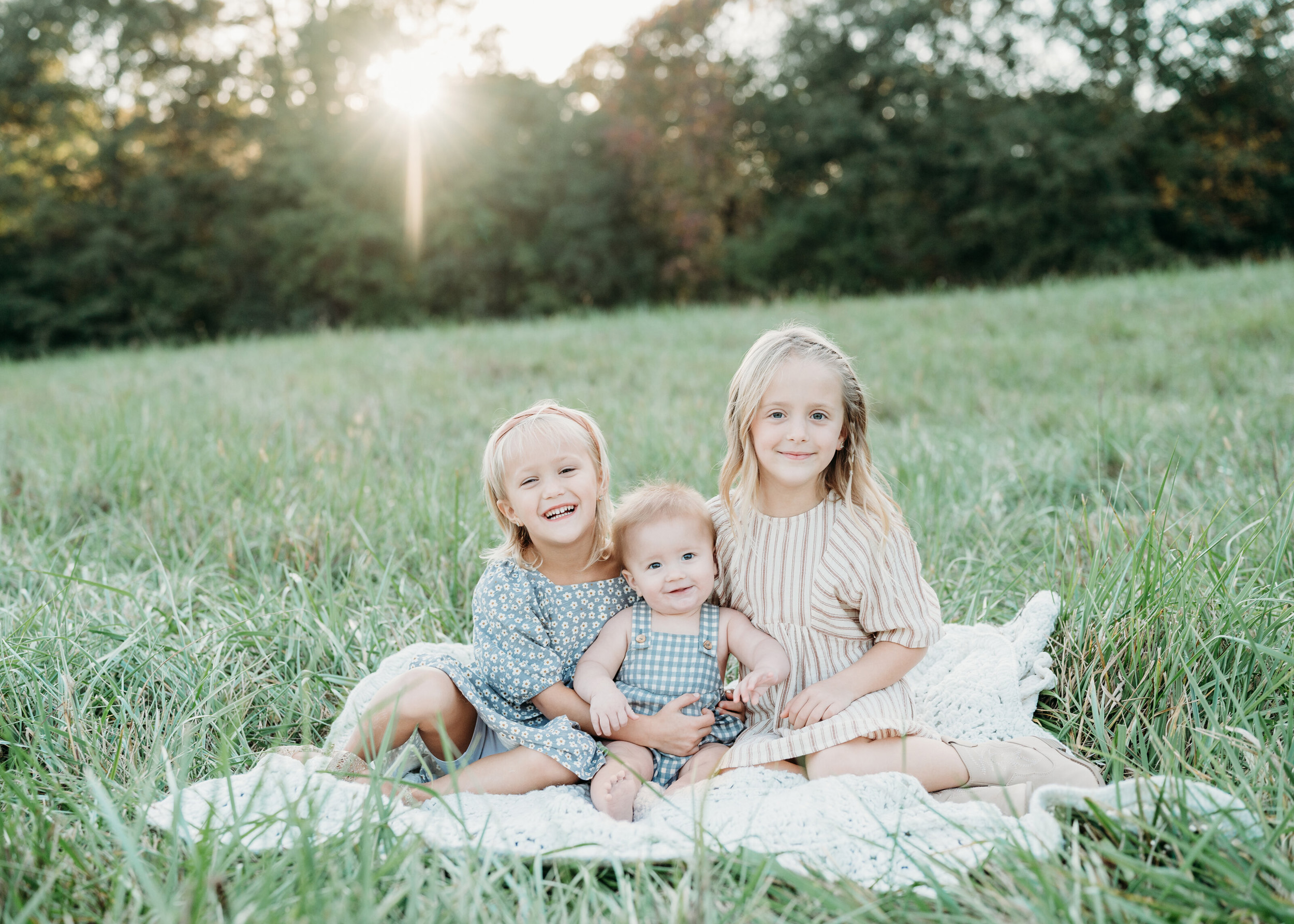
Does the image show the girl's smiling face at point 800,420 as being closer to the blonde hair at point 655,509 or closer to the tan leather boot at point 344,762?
the blonde hair at point 655,509

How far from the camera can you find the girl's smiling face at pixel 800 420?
6.71ft

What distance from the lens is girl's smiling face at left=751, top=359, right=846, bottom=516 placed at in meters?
2.04

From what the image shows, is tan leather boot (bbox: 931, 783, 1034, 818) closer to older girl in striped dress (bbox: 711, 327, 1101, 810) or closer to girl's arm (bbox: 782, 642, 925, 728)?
older girl in striped dress (bbox: 711, 327, 1101, 810)

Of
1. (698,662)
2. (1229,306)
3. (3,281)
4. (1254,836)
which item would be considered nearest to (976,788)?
(1254,836)

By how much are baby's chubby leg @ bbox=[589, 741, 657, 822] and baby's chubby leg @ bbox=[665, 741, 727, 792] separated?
3.1 inches

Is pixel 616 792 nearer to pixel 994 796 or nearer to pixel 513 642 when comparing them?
pixel 513 642

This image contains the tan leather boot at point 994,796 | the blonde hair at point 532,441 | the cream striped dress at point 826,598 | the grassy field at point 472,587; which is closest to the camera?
the grassy field at point 472,587

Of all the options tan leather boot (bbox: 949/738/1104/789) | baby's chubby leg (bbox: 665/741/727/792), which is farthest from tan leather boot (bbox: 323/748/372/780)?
tan leather boot (bbox: 949/738/1104/789)

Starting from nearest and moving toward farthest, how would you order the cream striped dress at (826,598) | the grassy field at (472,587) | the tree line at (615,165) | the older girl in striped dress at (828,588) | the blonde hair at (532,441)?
the grassy field at (472,587), the older girl in striped dress at (828,588), the cream striped dress at (826,598), the blonde hair at (532,441), the tree line at (615,165)

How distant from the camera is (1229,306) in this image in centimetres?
775

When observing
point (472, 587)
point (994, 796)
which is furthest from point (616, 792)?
point (472, 587)

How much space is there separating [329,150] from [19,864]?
21.3 metres

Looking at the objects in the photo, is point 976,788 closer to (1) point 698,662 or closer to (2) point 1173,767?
(2) point 1173,767

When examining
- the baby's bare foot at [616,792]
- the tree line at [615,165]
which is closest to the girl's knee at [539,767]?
the baby's bare foot at [616,792]
